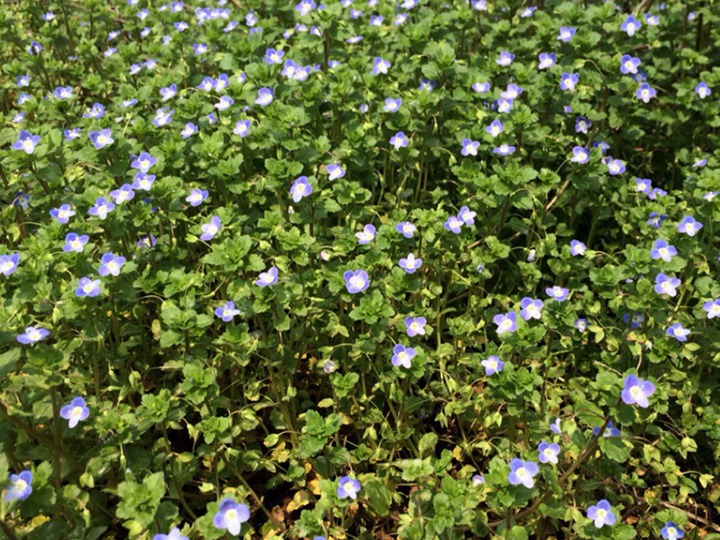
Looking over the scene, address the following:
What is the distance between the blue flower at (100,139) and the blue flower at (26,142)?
243 mm

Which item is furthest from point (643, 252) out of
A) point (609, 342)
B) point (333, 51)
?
point (333, 51)

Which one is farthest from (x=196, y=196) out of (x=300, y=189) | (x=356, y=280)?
(x=356, y=280)

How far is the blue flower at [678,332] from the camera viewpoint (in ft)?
9.31

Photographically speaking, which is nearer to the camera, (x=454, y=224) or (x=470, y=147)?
(x=454, y=224)

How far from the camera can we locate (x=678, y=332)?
2.86m

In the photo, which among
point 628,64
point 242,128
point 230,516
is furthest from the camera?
point 628,64

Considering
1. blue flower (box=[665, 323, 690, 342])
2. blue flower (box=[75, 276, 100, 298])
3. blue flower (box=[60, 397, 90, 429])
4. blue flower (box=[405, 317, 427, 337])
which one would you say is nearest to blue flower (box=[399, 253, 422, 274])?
blue flower (box=[405, 317, 427, 337])

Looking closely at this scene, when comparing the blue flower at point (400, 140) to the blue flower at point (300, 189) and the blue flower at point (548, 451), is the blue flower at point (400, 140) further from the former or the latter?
the blue flower at point (548, 451)

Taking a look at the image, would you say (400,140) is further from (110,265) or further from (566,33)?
(110,265)

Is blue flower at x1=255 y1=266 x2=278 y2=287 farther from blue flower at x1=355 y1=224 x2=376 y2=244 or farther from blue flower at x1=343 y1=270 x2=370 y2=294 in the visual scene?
blue flower at x1=355 y1=224 x2=376 y2=244

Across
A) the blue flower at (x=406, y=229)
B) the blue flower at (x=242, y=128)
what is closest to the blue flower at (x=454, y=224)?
the blue flower at (x=406, y=229)

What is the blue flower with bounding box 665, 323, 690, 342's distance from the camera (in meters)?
2.84

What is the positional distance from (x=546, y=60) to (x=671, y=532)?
260cm

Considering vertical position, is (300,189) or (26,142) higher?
(26,142)
